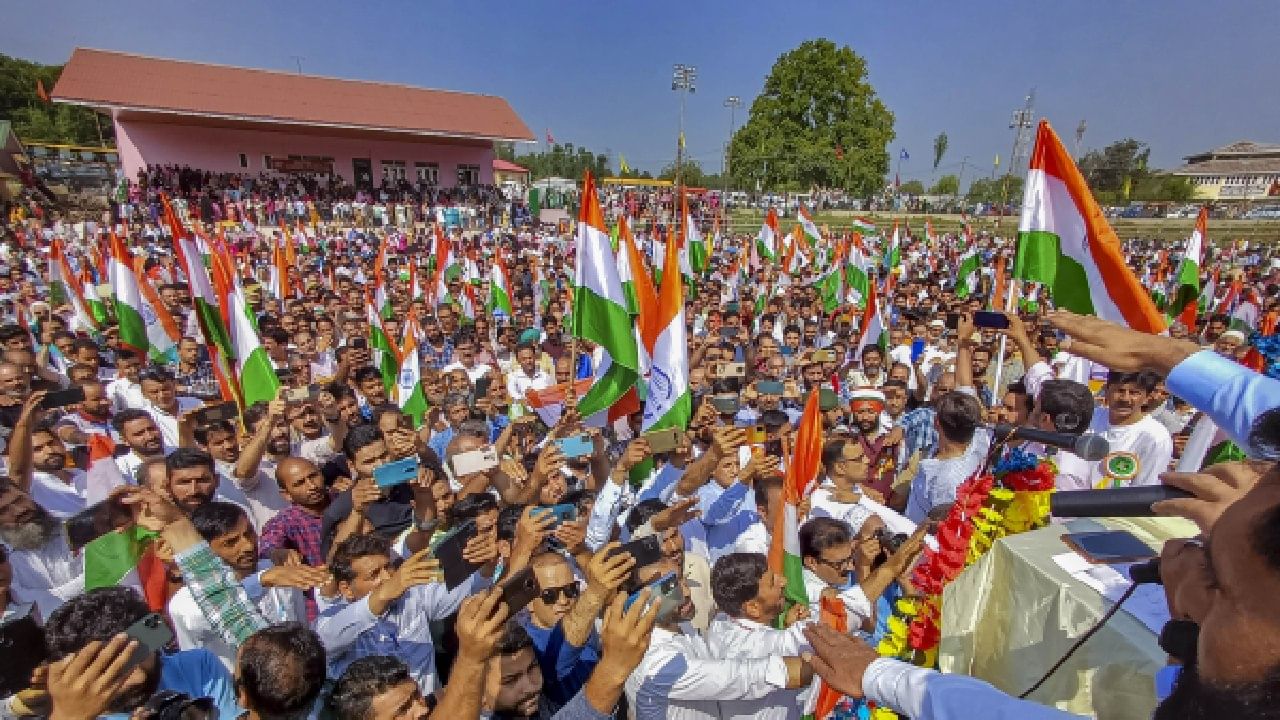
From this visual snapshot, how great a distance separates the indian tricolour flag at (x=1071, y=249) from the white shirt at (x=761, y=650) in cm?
261

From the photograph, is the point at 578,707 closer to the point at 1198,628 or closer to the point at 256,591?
the point at 1198,628

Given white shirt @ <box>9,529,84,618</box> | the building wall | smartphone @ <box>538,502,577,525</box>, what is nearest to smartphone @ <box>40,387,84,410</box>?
white shirt @ <box>9,529,84,618</box>

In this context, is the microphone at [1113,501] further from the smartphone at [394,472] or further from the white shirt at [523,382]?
the white shirt at [523,382]

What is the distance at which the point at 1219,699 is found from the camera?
1.00 metres

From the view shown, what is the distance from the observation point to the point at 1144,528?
68.4 inches

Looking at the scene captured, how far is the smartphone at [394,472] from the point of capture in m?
3.24

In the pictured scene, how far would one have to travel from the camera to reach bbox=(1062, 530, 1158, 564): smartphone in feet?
5.24

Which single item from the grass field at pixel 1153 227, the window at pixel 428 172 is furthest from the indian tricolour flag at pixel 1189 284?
the window at pixel 428 172

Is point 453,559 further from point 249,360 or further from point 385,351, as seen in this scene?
point 385,351

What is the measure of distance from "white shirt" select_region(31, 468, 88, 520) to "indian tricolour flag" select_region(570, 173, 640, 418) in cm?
341

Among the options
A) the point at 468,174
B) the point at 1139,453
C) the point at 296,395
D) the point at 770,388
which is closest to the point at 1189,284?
the point at 1139,453

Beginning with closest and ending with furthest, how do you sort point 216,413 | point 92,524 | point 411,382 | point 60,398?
point 92,524
point 60,398
point 216,413
point 411,382

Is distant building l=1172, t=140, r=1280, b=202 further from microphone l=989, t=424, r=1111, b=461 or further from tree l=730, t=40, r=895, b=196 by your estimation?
microphone l=989, t=424, r=1111, b=461

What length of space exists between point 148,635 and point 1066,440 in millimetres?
2882
